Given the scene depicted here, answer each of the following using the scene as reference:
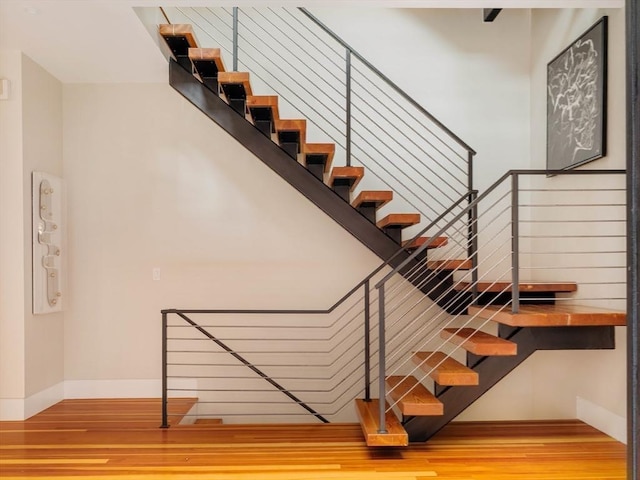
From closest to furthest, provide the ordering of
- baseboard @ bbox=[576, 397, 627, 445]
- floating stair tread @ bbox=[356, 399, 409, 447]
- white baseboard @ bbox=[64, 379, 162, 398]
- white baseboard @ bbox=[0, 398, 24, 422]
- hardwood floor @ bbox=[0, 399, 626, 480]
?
hardwood floor @ bbox=[0, 399, 626, 480] < floating stair tread @ bbox=[356, 399, 409, 447] < baseboard @ bbox=[576, 397, 627, 445] < white baseboard @ bbox=[0, 398, 24, 422] < white baseboard @ bbox=[64, 379, 162, 398]

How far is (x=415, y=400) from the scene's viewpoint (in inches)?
130

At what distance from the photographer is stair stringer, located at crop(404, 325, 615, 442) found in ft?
11.0

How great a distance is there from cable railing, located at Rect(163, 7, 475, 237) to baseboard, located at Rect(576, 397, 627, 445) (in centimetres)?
206

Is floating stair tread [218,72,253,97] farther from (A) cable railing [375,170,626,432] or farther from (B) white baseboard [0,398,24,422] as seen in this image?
(B) white baseboard [0,398,24,422]

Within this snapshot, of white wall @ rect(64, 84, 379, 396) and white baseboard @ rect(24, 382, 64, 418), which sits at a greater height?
white wall @ rect(64, 84, 379, 396)

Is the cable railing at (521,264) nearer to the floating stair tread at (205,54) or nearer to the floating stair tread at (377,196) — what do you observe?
the floating stair tread at (377,196)

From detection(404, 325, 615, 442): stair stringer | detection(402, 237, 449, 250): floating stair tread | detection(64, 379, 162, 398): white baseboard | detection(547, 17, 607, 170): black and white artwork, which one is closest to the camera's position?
detection(404, 325, 615, 442): stair stringer

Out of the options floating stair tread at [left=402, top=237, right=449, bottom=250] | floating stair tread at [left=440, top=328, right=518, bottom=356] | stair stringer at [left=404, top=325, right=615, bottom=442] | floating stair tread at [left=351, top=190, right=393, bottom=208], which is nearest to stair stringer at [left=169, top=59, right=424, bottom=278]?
floating stair tread at [left=351, top=190, right=393, bottom=208]

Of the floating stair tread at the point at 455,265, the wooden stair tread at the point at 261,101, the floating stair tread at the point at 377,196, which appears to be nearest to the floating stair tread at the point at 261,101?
the wooden stair tread at the point at 261,101

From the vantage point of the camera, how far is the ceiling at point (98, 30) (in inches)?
127

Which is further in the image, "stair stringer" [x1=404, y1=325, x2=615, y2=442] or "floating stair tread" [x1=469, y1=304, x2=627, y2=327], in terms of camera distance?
"stair stringer" [x1=404, y1=325, x2=615, y2=442]

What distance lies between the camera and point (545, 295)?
405 cm

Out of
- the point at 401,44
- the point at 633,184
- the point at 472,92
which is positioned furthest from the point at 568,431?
the point at 401,44

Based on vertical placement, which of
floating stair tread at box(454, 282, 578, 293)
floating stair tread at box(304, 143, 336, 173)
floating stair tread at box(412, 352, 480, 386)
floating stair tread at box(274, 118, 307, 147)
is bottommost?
floating stair tread at box(412, 352, 480, 386)
